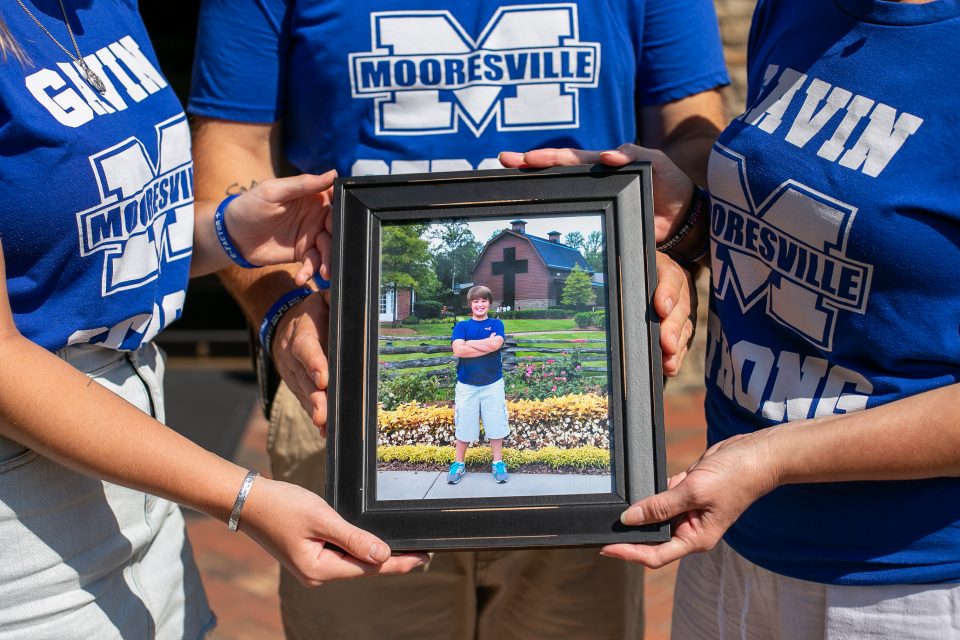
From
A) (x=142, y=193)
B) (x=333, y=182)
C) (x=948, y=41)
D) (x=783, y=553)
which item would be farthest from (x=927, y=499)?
(x=142, y=193)

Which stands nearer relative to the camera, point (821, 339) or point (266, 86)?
point (821, 339)

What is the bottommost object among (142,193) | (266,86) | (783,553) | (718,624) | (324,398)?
(718,624)

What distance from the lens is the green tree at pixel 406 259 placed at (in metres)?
1.46

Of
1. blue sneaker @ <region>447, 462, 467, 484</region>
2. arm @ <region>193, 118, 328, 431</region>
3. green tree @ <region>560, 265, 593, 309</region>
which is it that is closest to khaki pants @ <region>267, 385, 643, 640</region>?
arm @ <region>193, 118, 328, 431</region>

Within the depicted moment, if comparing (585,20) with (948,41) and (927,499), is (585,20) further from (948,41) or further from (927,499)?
(927,499)

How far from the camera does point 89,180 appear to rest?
1.35 metres

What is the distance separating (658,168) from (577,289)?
13.7 inches

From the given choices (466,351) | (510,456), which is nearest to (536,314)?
(466,351)

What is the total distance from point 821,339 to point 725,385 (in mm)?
233

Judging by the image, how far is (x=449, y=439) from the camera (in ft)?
4.54

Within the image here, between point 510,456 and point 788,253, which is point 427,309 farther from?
point 788,253

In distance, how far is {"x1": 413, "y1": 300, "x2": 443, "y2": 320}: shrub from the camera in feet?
4.71

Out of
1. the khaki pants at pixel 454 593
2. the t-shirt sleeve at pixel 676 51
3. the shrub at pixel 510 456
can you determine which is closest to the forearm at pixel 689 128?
the t-shirt sleeve at pixel 676 51

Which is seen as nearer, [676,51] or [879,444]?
[879,444]
